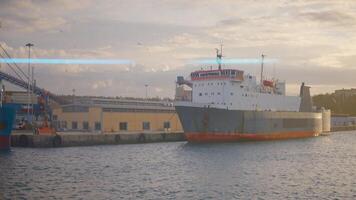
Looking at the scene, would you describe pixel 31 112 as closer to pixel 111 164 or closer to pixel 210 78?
pixel 210 78

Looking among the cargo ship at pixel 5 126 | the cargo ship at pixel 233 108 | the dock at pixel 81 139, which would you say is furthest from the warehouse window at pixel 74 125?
the cargo ship at pixel 5 126

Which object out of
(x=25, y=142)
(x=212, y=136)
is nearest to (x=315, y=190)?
(x=212, y=136)

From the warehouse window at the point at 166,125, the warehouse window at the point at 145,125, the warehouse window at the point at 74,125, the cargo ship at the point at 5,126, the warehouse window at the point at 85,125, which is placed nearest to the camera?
the cargo ship at the point at 5,126

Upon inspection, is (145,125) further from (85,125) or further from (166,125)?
(85,125)

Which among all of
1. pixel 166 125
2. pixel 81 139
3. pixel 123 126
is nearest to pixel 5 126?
pixel 81 139

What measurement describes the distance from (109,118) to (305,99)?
29.4 meters

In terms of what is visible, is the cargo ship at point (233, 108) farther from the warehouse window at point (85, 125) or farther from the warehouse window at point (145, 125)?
the warehouse window at point (85, 125)

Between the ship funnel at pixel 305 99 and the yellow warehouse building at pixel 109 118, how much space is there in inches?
758

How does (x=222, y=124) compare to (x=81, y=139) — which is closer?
(x=81, y=139)

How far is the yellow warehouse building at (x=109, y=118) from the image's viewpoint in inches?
2459

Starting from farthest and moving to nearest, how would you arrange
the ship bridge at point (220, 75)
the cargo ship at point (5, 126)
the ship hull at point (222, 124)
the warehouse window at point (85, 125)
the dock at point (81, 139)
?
the warehouse window at point (85, 125), the ship bridge at point (220, 75), the ship hull at point (222, 124), the dock at point (81, 139), the cargo ship at point (5, 126)

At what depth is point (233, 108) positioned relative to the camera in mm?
54406

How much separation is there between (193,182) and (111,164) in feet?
30.9

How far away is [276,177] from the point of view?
92.3ft
